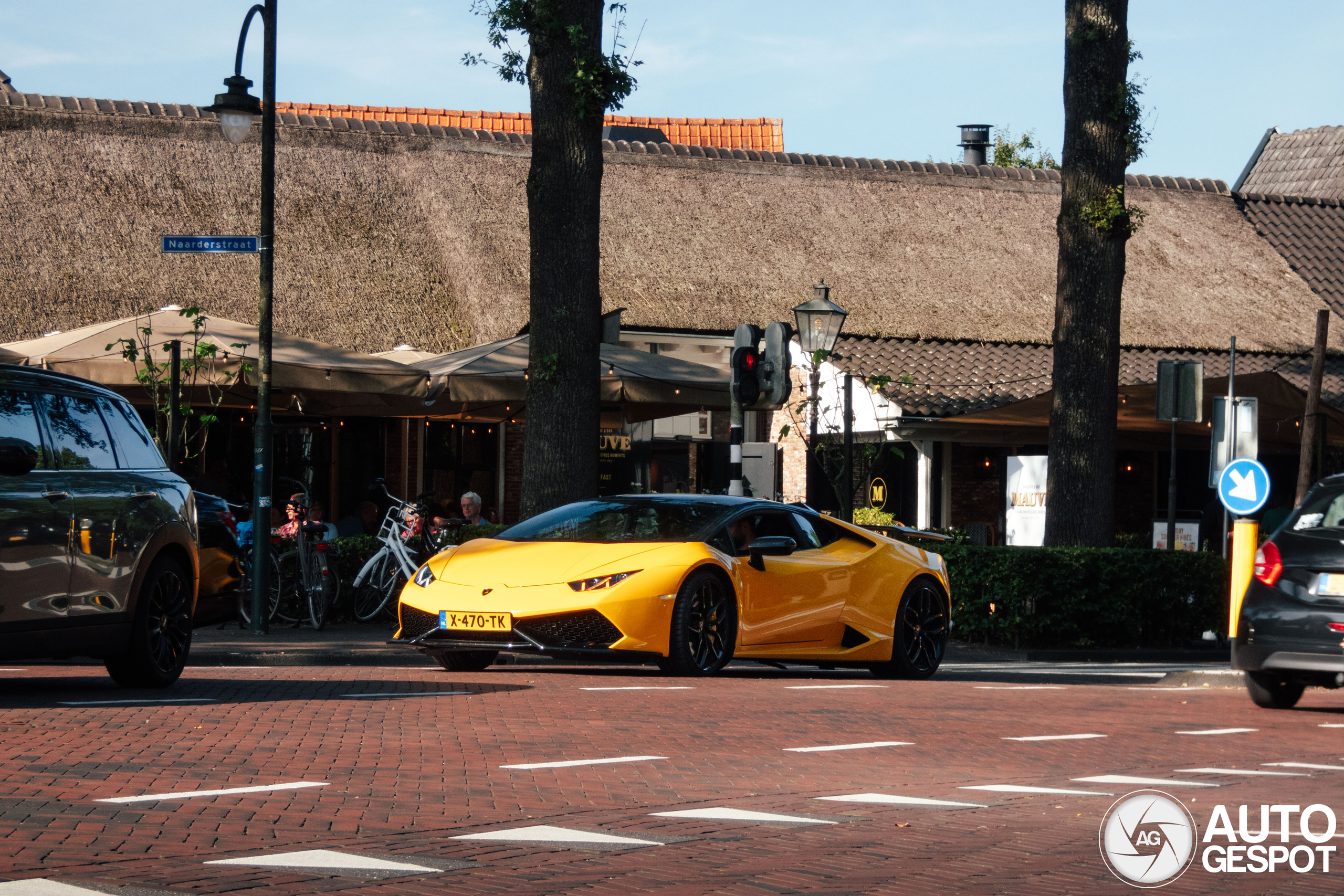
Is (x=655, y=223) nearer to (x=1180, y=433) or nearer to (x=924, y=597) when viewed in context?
(x=1180, y=433)

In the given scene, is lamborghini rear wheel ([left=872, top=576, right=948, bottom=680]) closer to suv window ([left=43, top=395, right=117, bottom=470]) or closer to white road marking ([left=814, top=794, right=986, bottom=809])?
suv window ([left=43, top=395, right=117, bottom=470])

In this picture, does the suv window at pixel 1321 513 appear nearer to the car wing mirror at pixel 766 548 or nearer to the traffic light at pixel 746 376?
the car wing mirror at pixel 766 548

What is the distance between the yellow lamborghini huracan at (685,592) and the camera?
12.0 meters

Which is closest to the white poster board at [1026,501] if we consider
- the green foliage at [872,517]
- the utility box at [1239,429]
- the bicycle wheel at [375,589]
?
the green foliage at [872,517]

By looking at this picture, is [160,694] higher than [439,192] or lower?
lower

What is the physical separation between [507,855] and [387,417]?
70.2ft

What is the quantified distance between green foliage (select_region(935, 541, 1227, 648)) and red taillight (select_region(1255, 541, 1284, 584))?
653 centimetres

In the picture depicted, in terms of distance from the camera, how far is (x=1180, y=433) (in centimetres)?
2794

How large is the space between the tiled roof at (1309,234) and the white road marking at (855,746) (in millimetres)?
28965

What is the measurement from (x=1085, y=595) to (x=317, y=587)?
7.54 metres

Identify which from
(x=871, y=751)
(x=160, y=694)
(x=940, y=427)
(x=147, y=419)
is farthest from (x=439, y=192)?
(x=871, y=751)

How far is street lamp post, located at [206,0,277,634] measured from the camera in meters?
A: 15.7

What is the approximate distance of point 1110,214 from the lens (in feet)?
59.2

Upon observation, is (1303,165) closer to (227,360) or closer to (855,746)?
(227,360)
